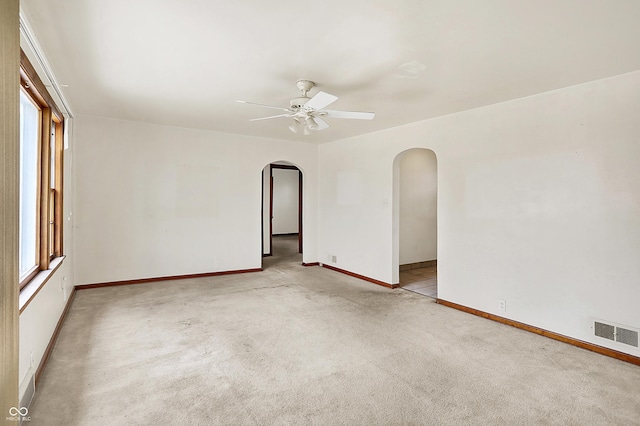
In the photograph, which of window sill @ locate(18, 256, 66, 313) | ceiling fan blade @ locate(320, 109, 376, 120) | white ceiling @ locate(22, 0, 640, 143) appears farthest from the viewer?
ceiling fan blade @ locate(320, 109, 376, 120)

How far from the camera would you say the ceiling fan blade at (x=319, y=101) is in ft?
9.01

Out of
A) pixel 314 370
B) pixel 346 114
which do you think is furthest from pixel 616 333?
pixel 346 114

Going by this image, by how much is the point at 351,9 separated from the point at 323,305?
3.31 meters

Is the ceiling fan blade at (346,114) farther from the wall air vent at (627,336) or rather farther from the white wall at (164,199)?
the white wall at (164,199)

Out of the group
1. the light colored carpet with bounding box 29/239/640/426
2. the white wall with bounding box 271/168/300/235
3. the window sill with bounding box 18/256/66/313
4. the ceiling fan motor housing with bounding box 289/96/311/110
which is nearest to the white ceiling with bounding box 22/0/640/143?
the ceiling fan motor housing with bounding box 289/96/311/110

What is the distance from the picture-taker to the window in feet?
8.71

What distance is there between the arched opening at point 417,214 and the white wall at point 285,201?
607 cm

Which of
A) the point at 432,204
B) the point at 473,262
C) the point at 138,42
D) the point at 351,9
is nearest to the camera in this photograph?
the point at 351,9

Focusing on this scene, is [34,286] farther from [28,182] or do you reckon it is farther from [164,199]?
[164,199]

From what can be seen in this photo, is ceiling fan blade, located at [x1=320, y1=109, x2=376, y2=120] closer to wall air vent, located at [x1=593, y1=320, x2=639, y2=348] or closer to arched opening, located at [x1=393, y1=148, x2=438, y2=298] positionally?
wall air vent, located at [x1=593, y1=320, x2=639, y2=348]

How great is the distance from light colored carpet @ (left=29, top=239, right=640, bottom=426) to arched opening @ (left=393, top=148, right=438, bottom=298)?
7.70 ft

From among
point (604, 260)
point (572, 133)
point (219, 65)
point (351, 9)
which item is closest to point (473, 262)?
point (604, 260)

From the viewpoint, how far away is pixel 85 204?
486cm

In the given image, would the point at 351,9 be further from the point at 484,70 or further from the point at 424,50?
the point at 484,70
